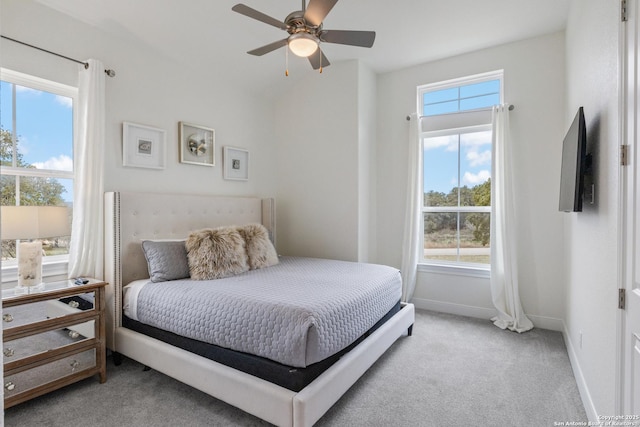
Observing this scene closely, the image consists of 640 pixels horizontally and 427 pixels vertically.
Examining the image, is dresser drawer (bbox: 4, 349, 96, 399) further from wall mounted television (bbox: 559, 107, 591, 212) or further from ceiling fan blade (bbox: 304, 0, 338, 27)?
wall mounted television (bbox: 559, 107, 591, 212)

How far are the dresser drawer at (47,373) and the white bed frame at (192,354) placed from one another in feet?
0.89

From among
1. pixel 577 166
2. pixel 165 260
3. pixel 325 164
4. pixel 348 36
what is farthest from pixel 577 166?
pixel 165 260

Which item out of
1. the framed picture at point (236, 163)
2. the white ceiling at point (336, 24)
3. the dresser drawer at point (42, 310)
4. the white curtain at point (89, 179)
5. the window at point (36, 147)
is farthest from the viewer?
the framed picture at point (236, 163)

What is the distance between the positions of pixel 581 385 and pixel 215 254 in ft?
9.11

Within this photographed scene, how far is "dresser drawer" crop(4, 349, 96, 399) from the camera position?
204 cm

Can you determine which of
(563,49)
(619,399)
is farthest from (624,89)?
(563,49)

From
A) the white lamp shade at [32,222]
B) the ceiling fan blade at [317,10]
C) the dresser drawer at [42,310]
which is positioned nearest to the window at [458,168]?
the ceiling fan blade at [317,10]

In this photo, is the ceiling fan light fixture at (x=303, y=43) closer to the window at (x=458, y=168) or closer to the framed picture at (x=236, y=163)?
the framed picture at (x=236, y=163)

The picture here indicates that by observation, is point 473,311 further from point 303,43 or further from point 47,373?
point 47,373

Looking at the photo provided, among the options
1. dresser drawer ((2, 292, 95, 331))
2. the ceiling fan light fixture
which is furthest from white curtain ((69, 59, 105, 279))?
the ceiling fan light fixture

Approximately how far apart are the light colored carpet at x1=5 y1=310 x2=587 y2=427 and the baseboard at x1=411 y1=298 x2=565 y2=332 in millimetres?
480

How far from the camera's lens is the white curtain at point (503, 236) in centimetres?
339

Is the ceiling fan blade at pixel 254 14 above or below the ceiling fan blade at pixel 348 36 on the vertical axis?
above

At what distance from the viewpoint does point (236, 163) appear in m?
4.09
